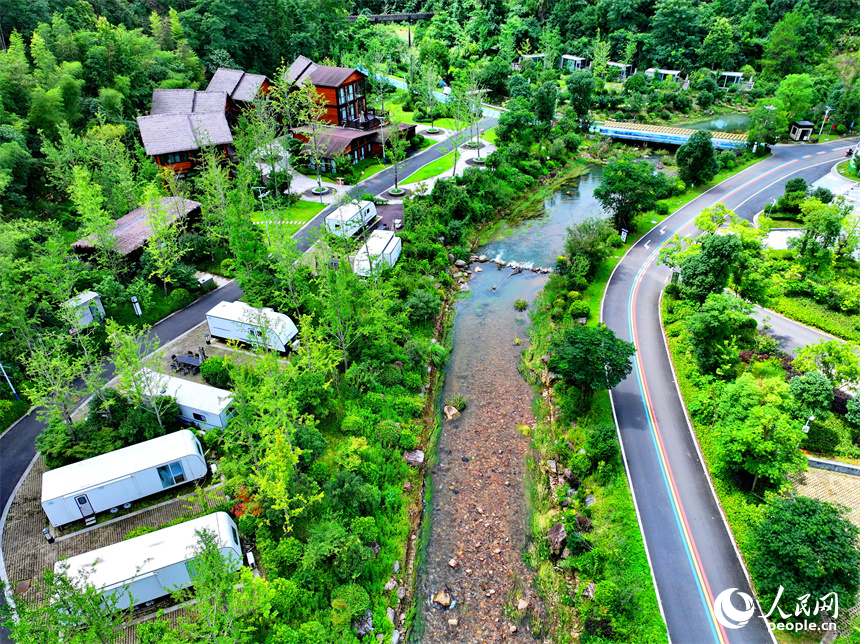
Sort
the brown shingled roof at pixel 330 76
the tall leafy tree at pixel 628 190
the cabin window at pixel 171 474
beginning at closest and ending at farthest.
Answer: the cabin window at pixel 171 474 → the tall leafy tree at pixel 628 190 → the brown shingled roof at pixel 330 76

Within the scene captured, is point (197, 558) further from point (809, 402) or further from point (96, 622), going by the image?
point (809, 402)

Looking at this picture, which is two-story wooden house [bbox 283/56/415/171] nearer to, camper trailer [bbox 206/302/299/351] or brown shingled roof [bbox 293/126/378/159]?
brown shingled roof [bbox 293/126/378/159]

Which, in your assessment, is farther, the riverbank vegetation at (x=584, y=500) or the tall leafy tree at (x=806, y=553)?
the riverbank vegetation at (x=584, y=500)

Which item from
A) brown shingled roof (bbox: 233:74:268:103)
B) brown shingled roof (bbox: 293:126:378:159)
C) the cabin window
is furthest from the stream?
brown shingled roof (bbox: 233:74:268:103)

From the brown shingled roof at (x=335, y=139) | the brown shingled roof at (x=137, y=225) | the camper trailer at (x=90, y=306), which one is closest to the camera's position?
the camper trailer at (x=90, y=306)

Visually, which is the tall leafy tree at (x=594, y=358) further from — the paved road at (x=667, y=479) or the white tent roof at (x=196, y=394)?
the white tent roof at (x=196, y=394)

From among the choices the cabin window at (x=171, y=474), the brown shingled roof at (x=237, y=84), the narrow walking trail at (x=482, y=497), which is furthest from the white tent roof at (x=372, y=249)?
the brown shingled roof at (x=237, y=84)
